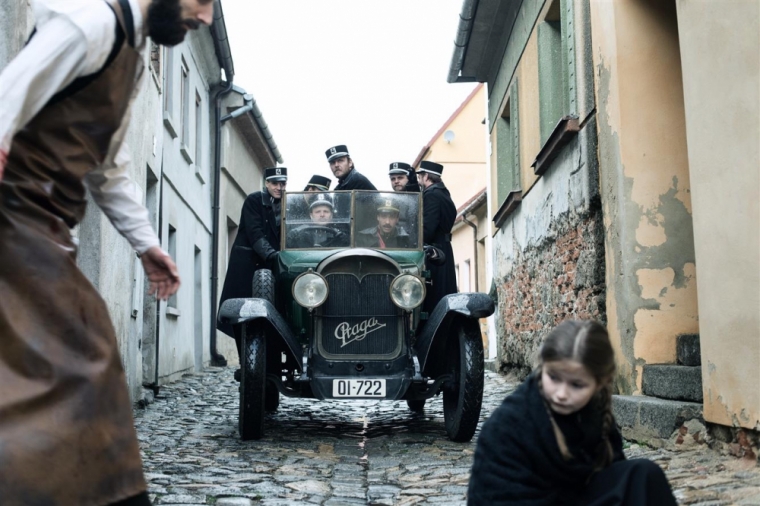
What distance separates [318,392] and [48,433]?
16.0 feet

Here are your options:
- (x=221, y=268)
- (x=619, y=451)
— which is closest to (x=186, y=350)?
(x=221, y=268)

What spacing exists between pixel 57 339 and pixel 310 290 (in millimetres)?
4952

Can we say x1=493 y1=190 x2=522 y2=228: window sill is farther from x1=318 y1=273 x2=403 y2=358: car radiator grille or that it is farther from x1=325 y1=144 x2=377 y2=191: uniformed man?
x1=318 y1=273 x2=403 y2=358: car radiator grille

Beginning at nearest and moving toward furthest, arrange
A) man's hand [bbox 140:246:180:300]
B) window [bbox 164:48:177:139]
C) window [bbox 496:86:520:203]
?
man's hand [bbox 140:246:180:300], window [bbox 164:48:177:139], window [bbox 496:86:520:203]

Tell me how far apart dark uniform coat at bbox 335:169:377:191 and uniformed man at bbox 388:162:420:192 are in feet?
0.63

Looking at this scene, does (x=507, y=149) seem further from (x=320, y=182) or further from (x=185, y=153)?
(x=320, y=182)

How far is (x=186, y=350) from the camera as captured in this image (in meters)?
15.1

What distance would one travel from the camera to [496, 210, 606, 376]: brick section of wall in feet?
26.8

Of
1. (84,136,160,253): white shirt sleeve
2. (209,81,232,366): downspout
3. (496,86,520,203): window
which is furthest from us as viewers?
(209,81,232,366): downspout

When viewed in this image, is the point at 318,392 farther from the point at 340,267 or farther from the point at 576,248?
the point at 576,248

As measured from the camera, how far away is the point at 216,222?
62.5 ft

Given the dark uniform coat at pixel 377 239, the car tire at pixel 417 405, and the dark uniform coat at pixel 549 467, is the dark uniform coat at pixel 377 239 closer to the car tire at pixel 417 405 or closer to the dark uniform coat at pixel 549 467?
the car tire at pixel 417 405

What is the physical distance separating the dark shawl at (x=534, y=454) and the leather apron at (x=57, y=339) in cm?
93

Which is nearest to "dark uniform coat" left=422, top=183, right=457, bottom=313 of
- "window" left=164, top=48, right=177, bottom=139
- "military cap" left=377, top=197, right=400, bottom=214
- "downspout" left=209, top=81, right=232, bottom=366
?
"military cap" left=377, top=197, right=400, bottom=214
